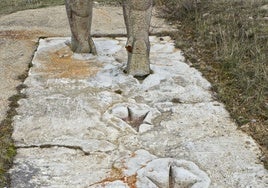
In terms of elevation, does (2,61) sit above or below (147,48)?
below

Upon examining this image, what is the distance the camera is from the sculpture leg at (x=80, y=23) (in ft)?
12.8

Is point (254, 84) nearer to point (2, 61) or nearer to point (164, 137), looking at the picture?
point (164, 137)

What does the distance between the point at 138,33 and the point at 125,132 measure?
0.91m

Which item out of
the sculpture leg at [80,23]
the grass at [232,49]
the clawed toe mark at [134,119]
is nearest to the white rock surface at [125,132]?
the clawed toe mark at [134,119]

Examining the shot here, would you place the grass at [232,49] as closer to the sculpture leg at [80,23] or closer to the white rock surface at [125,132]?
the white rock surface at [125,132]

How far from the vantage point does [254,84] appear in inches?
130

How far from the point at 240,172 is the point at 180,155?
320mm

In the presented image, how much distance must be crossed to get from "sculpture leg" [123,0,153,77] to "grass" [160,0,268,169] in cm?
48

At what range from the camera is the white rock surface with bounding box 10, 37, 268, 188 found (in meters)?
2.35

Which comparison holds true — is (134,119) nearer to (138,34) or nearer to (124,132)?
(124,132)

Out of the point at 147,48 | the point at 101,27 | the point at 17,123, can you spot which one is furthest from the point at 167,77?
the point at 101,27

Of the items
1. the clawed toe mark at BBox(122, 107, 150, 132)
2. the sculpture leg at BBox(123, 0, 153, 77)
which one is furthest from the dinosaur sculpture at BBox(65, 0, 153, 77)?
the clawed toe mark at BBox(122, 107, 150, 132)

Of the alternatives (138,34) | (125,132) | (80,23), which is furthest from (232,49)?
(125,132)

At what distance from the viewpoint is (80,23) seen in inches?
156
